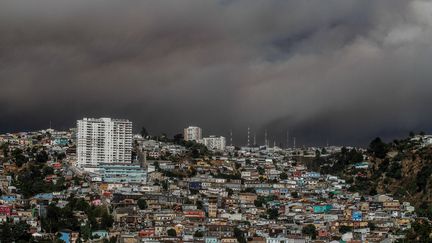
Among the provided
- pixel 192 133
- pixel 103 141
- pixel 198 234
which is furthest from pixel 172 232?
pixel 192 133

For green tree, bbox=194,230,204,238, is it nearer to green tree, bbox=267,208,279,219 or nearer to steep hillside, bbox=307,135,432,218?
green tree, bbox=267,208,279,219

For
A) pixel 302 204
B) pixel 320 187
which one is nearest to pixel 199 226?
pixel 302 204

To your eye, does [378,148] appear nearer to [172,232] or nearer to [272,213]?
[272,213]

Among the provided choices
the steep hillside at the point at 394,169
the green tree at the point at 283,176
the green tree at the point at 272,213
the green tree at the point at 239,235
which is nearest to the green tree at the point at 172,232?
the green tree at the point at 239,235

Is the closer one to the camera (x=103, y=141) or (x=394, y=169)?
(x=394, y=169)

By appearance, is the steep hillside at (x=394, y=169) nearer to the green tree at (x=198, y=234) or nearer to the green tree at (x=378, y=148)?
the green tree at (x=378, y=148)

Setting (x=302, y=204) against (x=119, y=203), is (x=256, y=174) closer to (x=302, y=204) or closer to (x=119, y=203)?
(x=302, y=204)

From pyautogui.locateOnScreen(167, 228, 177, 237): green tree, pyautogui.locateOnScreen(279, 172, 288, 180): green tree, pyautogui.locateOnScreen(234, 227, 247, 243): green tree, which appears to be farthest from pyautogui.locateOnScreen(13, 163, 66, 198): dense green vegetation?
pyautogui.locateOnScreen(279, 172, 288, 180): green tree
